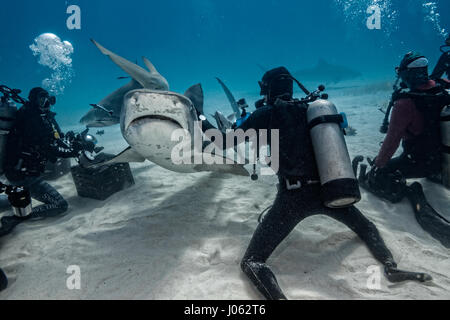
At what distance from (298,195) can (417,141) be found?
3.32 metres

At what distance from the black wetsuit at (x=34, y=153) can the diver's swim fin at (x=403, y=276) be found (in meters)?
6.08

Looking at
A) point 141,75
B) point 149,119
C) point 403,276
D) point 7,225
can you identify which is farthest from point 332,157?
point 141,75

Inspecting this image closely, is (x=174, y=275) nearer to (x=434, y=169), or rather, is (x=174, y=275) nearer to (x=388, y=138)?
(x=388, y=138)

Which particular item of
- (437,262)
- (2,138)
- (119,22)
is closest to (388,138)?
(437,262)

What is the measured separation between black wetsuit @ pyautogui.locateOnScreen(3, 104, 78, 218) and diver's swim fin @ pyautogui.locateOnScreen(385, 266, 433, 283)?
239 inches

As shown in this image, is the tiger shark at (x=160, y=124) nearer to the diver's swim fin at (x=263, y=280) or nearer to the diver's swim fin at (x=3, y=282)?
the diver's swim fin at (x=263, y=280)

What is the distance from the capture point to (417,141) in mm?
4500

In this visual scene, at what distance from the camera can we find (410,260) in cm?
307

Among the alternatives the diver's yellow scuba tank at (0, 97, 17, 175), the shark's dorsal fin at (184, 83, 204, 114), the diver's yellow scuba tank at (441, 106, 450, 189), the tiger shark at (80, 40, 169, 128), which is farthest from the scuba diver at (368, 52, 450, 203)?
the diver's yellow scuba tank at (0, 97, 17, 175)

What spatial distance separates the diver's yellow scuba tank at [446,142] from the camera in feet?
12.5

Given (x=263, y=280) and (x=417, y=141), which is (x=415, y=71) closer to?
(x=417, y=141)

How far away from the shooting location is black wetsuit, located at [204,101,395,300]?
2840mm

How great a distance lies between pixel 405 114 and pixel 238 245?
3847mm

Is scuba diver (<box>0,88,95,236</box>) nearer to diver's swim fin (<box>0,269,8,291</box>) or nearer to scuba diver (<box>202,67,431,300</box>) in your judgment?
diver's swim fin (<box>0,269,8,291</box>)
